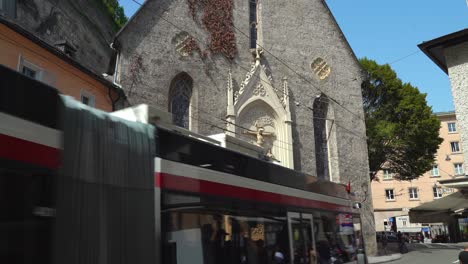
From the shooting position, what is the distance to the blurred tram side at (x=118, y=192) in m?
3.34

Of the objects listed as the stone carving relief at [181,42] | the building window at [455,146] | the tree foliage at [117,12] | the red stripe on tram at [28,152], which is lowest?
the red stripe on tram at [28,152]

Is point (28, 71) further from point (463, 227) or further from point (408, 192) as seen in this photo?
point (408, 192)

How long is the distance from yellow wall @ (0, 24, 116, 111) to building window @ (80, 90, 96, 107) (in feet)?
0.36

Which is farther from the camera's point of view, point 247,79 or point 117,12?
point 117,12

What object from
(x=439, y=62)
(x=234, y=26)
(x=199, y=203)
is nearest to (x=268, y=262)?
(x=199, y=203)

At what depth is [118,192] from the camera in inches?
166

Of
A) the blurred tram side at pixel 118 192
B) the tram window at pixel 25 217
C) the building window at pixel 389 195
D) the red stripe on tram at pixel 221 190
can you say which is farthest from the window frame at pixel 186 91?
the building window at pixel 389 195

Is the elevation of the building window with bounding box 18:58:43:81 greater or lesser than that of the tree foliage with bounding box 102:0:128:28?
lesser

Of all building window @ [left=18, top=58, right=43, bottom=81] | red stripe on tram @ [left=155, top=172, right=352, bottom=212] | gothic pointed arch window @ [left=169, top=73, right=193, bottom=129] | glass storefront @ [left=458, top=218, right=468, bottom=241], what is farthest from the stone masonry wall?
glass storefront @ [left=458, top=218, right=468, bottom=241]

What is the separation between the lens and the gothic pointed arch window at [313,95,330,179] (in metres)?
24.2

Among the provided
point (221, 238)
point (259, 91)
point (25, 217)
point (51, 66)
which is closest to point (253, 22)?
point (259, 91)

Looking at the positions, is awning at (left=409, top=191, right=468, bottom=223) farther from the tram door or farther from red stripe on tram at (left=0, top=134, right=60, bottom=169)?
red stripe on tram at (left=0, top=134, right=60, bottom=169)

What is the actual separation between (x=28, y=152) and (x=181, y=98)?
653 inches

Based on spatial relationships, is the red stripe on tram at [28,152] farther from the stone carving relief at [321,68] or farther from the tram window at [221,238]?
the stone carving relief at [321,68]
